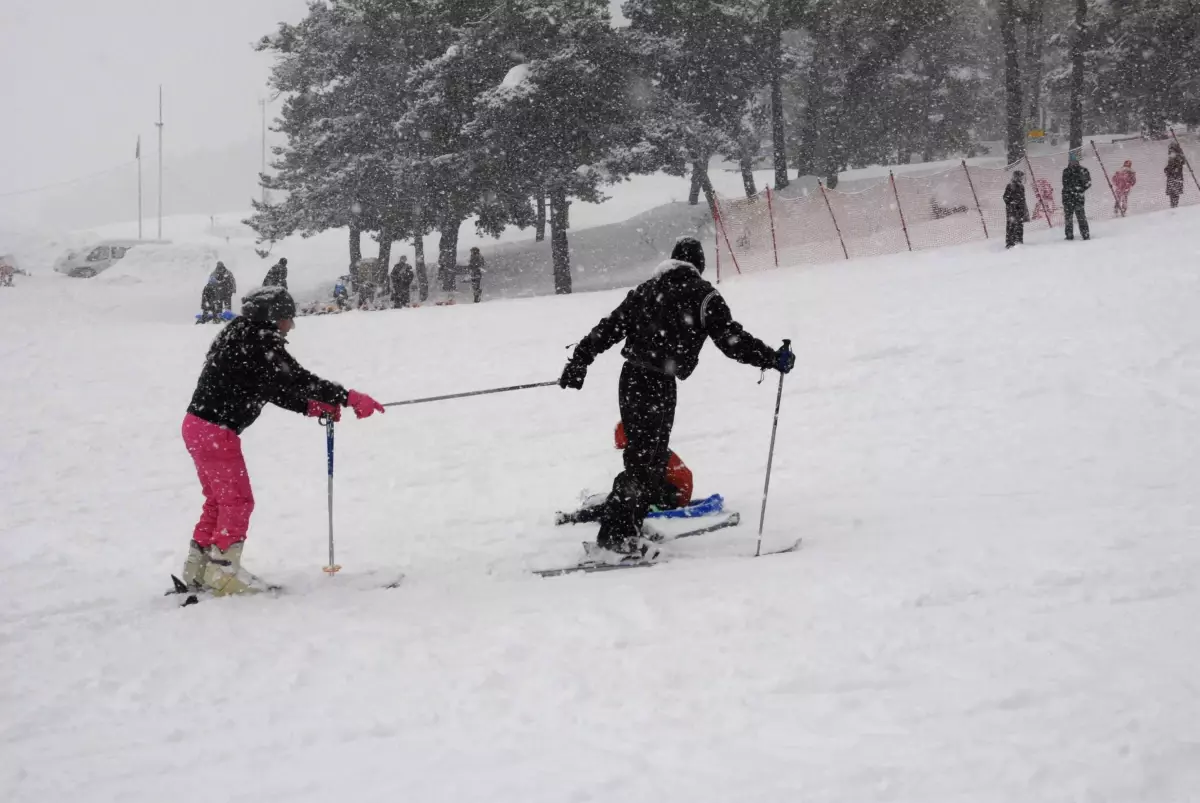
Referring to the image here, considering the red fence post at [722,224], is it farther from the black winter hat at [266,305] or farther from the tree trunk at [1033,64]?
the tree trunk at [1033,64]

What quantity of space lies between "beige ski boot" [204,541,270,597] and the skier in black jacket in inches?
87.2

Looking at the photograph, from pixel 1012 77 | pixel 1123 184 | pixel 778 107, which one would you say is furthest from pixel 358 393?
pixel 778 107

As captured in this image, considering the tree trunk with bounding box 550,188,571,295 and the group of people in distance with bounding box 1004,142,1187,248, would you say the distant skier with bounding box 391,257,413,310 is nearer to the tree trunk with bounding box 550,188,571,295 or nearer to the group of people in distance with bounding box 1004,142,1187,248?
the tree trunk with bounding box 550,188,571,295

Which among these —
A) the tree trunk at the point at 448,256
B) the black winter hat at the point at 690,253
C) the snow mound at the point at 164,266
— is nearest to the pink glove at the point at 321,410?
the black winter hat at the point at 690,253

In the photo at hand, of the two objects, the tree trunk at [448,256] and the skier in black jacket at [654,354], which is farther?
the tree trunk at [448,256]

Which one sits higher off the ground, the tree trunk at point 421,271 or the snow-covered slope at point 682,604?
the tree trunk at point 421,271

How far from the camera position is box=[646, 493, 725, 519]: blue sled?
6.09 metres

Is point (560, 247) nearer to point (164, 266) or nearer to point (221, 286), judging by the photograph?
point (221, 286)

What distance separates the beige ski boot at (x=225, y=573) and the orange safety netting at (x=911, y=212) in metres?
18.2

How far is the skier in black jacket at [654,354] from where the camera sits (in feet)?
17.0

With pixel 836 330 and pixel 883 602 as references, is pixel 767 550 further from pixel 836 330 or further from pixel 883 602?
pixel 836 330

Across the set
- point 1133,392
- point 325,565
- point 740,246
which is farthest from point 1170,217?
→ point 325,565

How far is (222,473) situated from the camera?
5102mm

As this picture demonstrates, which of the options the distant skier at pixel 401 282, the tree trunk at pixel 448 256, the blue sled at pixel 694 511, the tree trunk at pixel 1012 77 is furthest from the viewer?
the tree trunk at pixel 448 256
